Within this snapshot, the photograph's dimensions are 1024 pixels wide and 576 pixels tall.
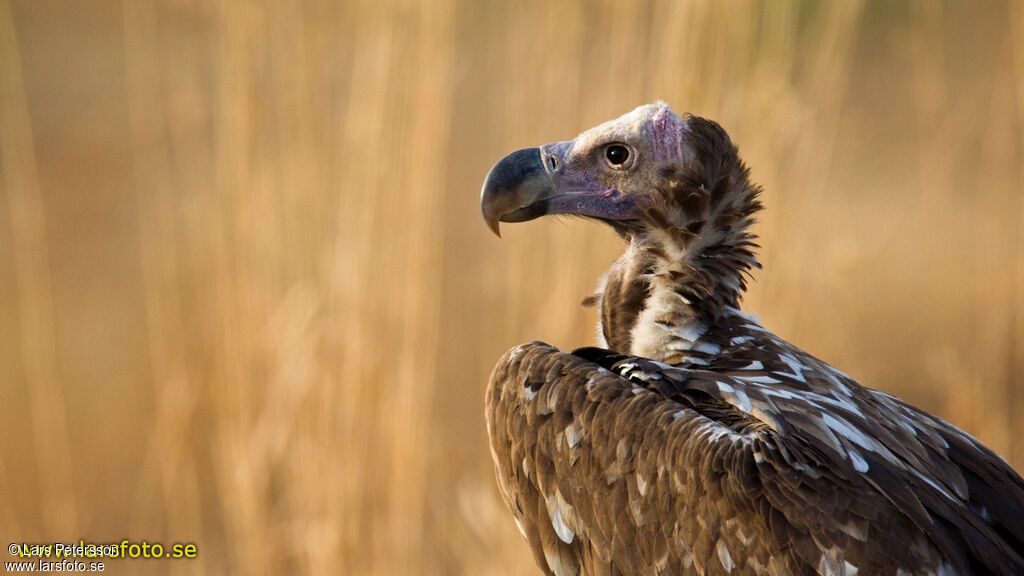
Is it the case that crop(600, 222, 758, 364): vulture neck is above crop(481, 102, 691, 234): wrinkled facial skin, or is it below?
below

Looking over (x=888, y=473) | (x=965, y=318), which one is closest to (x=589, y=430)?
(x=888, y=473)

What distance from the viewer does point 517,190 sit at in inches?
82.8

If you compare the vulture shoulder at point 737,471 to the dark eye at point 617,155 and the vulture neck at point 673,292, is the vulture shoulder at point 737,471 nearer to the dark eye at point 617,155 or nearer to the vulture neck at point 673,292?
the vulture neck at point 673,292

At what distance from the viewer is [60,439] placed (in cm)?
301

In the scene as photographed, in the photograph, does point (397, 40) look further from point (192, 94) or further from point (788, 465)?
point (788, 465)

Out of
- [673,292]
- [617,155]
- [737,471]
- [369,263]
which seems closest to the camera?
[737,471]

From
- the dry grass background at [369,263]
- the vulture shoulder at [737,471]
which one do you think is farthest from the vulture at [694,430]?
Result: the dry grass background at [369,263]

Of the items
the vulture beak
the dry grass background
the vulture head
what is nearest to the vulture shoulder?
the vulture head

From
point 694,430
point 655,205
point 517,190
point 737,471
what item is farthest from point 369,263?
point 737,471

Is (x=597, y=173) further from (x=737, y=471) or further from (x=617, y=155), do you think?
(x=737, y=471)

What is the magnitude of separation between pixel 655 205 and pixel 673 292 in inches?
7.0

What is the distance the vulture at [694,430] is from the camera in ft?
4.99

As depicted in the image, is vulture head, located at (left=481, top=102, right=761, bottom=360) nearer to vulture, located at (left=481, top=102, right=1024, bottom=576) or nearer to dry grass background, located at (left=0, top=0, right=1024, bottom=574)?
vulture, located at (left=481, top=102, right=1024, bottom=576)

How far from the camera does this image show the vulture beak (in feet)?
6.82
